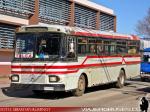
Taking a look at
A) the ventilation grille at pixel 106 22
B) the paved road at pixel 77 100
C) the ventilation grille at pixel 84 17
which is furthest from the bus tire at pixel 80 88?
the ventilation grille at pixel 106 22

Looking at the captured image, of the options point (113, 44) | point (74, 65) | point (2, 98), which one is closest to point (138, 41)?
point (113, 44)

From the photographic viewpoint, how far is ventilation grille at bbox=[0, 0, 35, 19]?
34403 mm

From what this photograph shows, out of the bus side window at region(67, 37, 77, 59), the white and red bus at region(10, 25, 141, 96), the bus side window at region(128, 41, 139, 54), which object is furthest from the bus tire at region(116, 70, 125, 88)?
the bus side window at region(67, 37, 77, 59)

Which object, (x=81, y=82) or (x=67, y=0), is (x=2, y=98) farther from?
(x=67, y=0)

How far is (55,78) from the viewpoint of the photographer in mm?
17516

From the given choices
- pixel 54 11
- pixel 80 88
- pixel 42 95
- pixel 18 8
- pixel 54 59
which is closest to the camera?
pixel 54 59

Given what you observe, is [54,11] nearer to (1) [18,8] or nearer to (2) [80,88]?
(1) [18,8]

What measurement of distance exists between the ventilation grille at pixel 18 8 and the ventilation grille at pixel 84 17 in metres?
10.3

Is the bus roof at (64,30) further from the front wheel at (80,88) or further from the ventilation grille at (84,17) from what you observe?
the ventilation grille at (84,17)

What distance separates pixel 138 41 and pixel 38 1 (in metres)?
14.7

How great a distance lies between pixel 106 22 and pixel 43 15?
708 inches

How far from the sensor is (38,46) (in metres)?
17.8

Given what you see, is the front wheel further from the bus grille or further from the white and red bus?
the bus grille

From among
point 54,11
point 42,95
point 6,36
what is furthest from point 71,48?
point 54,11
